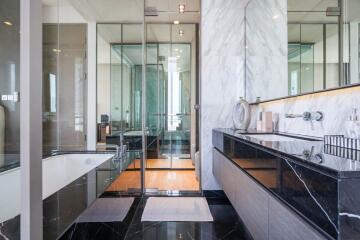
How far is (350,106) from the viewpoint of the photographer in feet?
5.15

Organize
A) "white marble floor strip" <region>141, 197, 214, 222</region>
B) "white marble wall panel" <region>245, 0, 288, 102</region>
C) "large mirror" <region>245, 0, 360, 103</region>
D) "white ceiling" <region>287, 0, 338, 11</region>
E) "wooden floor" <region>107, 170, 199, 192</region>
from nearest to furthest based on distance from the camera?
1. "large mirror" <region>245, 0, 360, 103</region>
2. "white ceiling" <region>287, 0, 338, 11</region>
3. "wooden floor" <region>107, 170, 199, 192</region>
4. "white marble wall panel" <region>245, 0, 288, 102</region>
5. "white marble floor strip" <region>141, 197, 214, 222</region>

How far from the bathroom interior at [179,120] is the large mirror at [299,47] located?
13 mm

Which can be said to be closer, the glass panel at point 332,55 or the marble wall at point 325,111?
the marble wall at point 325,111

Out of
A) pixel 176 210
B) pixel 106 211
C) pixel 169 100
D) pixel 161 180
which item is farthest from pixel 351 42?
pixel 169 100

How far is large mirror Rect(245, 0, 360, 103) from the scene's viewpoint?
5.31 feet

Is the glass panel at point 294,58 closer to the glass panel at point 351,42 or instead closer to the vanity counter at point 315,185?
the glass panel at point 351,42

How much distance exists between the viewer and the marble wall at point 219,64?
3488 mm

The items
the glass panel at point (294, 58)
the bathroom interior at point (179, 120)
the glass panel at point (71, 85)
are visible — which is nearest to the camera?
the bathroom interior at point (179, 120)

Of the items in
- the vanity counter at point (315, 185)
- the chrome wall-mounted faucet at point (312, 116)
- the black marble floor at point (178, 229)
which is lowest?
the black marble floor at point (178, 229)

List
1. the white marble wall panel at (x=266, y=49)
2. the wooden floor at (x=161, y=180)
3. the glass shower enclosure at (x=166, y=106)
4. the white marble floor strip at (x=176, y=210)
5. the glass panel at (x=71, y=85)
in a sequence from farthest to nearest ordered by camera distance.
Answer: the glass shower enclosure at (x=166, y=106) → the glass panel at (x=71, y=85) → the white marble floor strip at (x=176, y=210) → the white marble wall panel at (x=266, y=49) → the wooden floor at (x=161, y=180)

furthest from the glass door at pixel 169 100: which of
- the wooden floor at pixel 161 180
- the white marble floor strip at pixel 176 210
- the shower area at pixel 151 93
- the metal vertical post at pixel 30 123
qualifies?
the metal vertical post at pixel 30 123

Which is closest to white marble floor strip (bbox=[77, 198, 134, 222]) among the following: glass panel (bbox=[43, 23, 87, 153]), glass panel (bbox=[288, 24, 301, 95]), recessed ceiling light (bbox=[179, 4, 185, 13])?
glass panel (bbox=[288, 24, 301, 95])

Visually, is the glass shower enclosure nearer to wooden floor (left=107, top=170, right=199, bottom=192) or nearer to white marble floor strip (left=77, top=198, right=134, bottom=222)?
wooden floor (left=107, top=170, right=199, bottom=192)

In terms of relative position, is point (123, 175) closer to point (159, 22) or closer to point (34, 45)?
point (34, 45)
